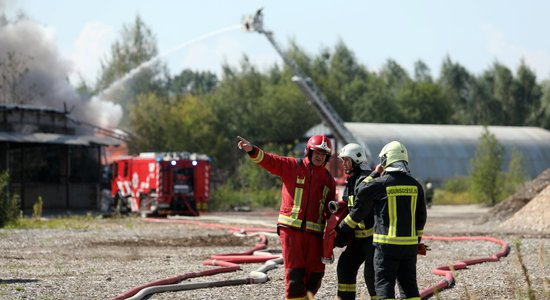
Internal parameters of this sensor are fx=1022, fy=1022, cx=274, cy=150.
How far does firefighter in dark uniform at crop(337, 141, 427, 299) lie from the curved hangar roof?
1705 inches

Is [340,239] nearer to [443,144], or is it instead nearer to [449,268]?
[449,268]

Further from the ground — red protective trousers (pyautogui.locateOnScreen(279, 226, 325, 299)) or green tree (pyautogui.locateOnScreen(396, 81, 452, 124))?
green tree (pyautogui.locateOnScreen(396, 81, 452, 124))

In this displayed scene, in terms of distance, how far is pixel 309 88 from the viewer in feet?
152

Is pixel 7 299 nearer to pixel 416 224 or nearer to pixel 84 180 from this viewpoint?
pixel 416 224

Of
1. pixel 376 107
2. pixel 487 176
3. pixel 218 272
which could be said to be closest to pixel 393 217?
pixel 218 272

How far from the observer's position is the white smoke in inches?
1783

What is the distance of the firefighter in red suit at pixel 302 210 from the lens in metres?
8.77

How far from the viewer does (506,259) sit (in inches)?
639

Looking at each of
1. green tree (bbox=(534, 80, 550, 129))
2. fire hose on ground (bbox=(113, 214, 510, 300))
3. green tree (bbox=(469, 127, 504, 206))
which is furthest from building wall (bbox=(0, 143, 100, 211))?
green tree (bbox=(534, 80, 550, 129))

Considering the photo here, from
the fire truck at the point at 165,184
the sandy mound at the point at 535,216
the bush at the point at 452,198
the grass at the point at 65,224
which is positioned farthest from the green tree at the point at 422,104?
the sandy mound at the point at 535,216

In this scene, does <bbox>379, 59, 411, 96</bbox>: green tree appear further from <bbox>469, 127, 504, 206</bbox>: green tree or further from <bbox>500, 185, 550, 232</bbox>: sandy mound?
<bbox>500, 185, 550, 232</bbox>: sandy mound

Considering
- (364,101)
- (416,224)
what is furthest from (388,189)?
(364,101)

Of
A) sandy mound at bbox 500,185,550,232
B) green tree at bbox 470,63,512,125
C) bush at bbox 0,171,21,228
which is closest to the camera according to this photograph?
sandy mound at bbox 500,185,550,232

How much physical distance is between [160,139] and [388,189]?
49.9m
